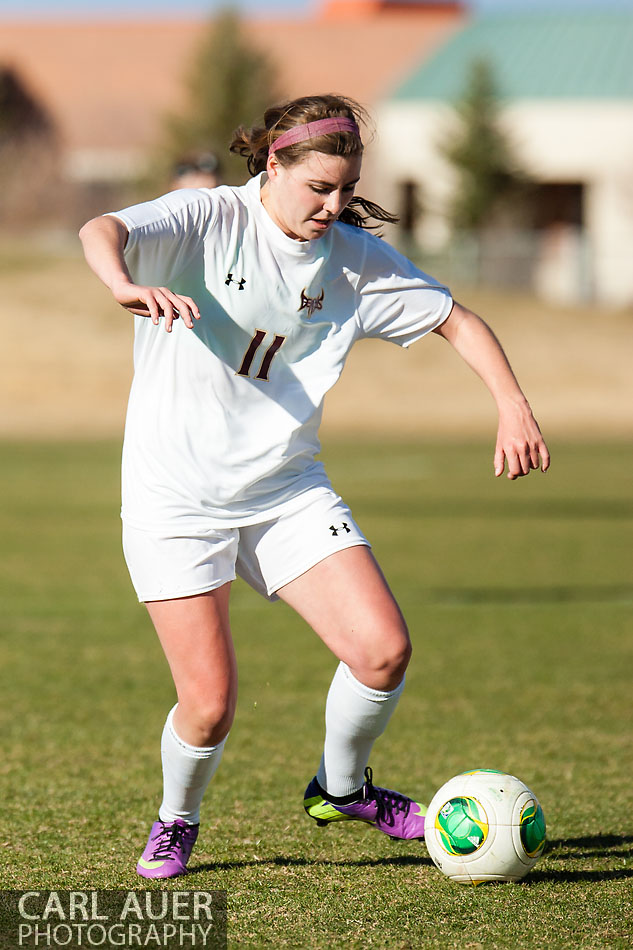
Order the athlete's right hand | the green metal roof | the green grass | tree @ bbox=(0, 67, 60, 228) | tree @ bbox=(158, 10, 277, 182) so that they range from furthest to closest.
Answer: tree @ bbox=(158, 10, 277, 182)
the green metal roof
tree @ bbox=(0, 67, 60, 228)
the green grass
the athlete's right hand

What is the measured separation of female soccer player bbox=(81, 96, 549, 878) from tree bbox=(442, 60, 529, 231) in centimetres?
4817

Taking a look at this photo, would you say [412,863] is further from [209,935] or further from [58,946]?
[58,946]

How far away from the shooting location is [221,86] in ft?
179

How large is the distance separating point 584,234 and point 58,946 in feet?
175

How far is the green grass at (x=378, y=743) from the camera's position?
394 cm

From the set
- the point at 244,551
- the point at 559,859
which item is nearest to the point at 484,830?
the point at 559,859

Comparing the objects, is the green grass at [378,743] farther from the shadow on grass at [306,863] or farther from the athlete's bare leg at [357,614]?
the athlete's bare leg at [357,614]

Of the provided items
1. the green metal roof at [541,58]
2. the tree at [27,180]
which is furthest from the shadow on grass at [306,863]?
the green metal roof at [541,58]

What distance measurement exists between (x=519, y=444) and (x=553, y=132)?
Result: 2011 inches

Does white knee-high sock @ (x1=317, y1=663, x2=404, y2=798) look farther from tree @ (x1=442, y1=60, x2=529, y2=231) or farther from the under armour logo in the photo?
tree @ (x1=442, y1=60, x2=529, y2=231)

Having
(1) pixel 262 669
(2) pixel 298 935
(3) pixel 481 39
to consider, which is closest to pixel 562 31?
(3) pixel 481 39

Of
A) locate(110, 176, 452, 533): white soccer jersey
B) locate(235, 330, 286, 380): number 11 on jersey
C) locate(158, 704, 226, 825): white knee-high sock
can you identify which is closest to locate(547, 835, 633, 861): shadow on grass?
locate(158, 704, 226, 825): white knee-high sock

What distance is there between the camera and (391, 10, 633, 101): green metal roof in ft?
175

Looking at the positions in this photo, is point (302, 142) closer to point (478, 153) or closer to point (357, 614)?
point (357, 614)
